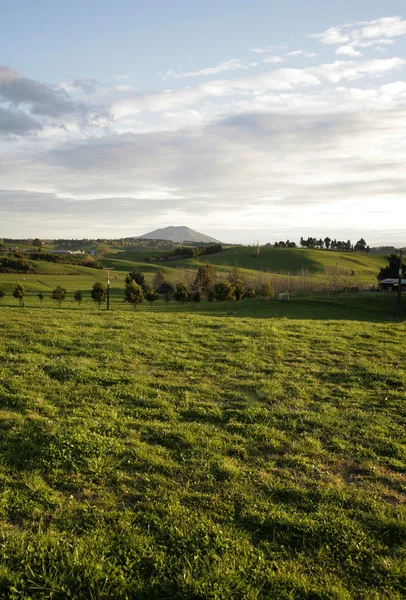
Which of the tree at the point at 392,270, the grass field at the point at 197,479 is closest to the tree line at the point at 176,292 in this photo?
the tree at the point at 392,270

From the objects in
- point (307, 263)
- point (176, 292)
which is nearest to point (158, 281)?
point (176, 292)

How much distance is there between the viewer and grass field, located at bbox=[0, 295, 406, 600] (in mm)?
5223

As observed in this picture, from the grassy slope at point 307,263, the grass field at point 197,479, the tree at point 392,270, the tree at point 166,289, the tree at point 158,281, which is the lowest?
the grass field at point 197,479

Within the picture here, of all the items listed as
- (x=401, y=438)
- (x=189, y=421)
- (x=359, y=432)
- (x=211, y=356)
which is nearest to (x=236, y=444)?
(x=189, y=421)

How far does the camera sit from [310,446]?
9.08 m

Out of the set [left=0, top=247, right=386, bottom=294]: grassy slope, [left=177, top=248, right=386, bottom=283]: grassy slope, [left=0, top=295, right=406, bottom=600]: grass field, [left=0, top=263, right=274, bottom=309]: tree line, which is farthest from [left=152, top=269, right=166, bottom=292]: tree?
[left=0, top=295, right=406, bottom=600]: grass field

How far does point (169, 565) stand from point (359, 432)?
6516 millimetres

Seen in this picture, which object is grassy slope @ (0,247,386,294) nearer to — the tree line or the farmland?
the farmland

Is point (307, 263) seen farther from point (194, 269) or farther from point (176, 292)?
point (176, 292)

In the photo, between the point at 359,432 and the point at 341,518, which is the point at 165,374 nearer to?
the point at 359,432

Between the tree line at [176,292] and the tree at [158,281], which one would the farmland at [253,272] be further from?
the tree line at [176,292]

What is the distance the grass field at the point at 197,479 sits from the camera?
522cm

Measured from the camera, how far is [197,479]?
24.4 ft

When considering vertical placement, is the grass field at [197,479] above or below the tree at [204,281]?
below
